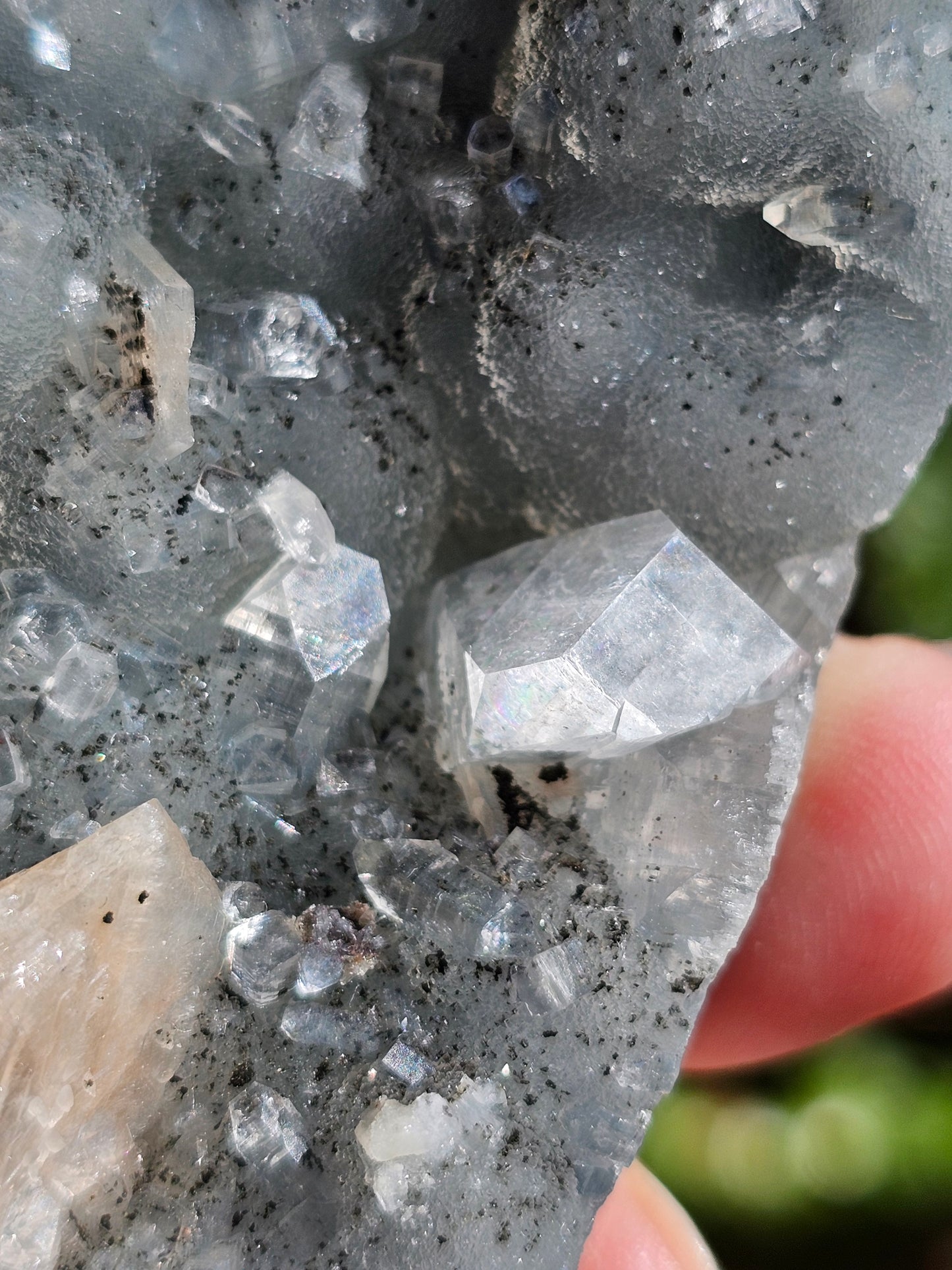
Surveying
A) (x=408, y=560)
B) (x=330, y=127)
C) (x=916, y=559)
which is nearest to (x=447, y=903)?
(x=408, y=560)

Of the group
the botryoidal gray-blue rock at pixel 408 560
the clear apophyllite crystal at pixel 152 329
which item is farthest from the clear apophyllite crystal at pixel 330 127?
the clear apophyllite crystal at pixel 152 329

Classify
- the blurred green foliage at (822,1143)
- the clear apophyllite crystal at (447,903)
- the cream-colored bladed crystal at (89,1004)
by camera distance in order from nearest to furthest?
the cream-colored bladed crystal at (89,1004)
the clear apophyllite crystal at (447,903)
the blurred green foliage at (822,1143)

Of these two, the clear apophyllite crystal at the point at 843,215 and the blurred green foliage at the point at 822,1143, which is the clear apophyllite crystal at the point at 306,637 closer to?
the clear apophyllite crystal at the point at 843,215

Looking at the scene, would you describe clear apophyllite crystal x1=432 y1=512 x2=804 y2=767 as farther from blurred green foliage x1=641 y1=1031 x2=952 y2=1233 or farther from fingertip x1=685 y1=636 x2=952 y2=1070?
blurred green foliage x1=641 y1=1031 x2=952 y2=1233

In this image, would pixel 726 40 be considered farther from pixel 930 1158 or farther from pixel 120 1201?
pixel 930 1158

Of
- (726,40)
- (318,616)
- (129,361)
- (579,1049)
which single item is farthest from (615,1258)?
(726,40)
